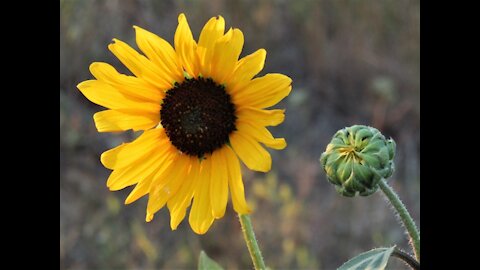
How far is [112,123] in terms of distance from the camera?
1155 mm

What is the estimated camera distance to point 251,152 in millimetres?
1090

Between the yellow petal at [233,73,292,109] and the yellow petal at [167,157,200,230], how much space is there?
151 millimetres

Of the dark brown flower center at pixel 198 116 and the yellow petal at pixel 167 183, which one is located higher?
the dark brown flower center at pixel 198 116

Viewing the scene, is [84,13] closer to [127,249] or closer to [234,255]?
[127,249]

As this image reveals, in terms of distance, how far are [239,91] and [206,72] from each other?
0.07 metres

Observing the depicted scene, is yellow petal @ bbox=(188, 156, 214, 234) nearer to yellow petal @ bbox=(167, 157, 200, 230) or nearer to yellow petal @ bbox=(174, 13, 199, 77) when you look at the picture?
yellow petal @ bbox=(167, 157, 200, 230)

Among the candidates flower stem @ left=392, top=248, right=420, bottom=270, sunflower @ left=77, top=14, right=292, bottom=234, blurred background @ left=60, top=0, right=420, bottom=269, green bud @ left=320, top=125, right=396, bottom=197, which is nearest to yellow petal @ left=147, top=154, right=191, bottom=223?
sunflower @ left=77, top=14, right=292, bottom=234

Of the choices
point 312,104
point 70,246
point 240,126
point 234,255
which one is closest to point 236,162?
point 240,126

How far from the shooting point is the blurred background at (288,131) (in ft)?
10.7

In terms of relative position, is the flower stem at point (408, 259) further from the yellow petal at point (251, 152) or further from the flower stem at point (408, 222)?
the yellow petal at point (251, 152)

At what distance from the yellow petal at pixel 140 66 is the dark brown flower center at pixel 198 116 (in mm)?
24

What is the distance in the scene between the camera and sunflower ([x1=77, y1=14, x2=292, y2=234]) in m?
1.09

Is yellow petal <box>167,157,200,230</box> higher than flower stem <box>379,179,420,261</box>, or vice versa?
yellow petal <box>167,157,200,230</box>

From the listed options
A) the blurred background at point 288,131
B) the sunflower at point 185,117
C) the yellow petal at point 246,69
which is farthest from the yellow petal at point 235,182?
the blurred background at point 288,131
